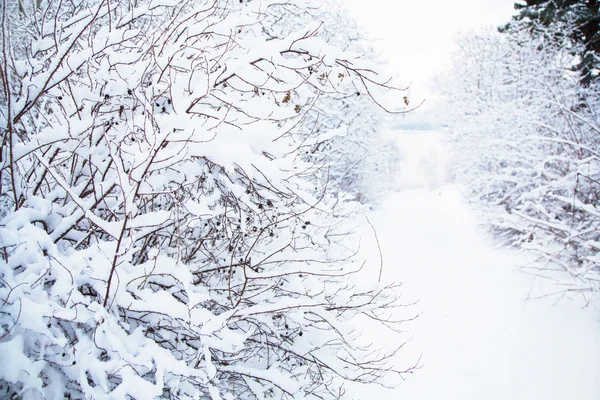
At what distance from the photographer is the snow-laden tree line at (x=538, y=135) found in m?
5.05

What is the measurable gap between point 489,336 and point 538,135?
5.16 meters

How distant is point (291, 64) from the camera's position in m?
1.81

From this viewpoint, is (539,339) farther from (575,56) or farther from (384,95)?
(575,56)

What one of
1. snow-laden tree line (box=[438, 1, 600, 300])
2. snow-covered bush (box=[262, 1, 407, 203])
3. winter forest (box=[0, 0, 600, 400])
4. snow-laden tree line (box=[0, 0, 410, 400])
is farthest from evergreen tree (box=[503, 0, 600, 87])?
snow-laden tree line (box=[0, 0, 410, 400])

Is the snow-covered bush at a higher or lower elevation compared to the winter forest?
higher

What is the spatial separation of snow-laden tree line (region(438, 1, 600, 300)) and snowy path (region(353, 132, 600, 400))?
71cm

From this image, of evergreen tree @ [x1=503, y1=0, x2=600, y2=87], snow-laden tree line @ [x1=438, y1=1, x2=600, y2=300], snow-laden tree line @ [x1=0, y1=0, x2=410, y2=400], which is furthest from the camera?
evergreen tree @ [x1=503, y1=0, x2=600, y2=87]

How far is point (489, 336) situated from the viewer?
503 centimetres

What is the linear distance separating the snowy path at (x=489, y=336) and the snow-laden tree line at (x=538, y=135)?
0.71 metres

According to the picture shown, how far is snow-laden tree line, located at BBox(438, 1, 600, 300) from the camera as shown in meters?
5.05

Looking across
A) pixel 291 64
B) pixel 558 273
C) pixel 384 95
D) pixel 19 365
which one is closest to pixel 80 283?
pixel 19 365

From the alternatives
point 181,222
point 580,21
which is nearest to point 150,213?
point 181,222

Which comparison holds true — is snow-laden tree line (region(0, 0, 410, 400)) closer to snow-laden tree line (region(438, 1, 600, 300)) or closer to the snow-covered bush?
snow-laden tree line (region(438, 1, 600, 300))

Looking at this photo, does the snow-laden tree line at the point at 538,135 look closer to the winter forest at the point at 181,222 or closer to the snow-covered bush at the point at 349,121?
the winter forest at the point at 181,222
